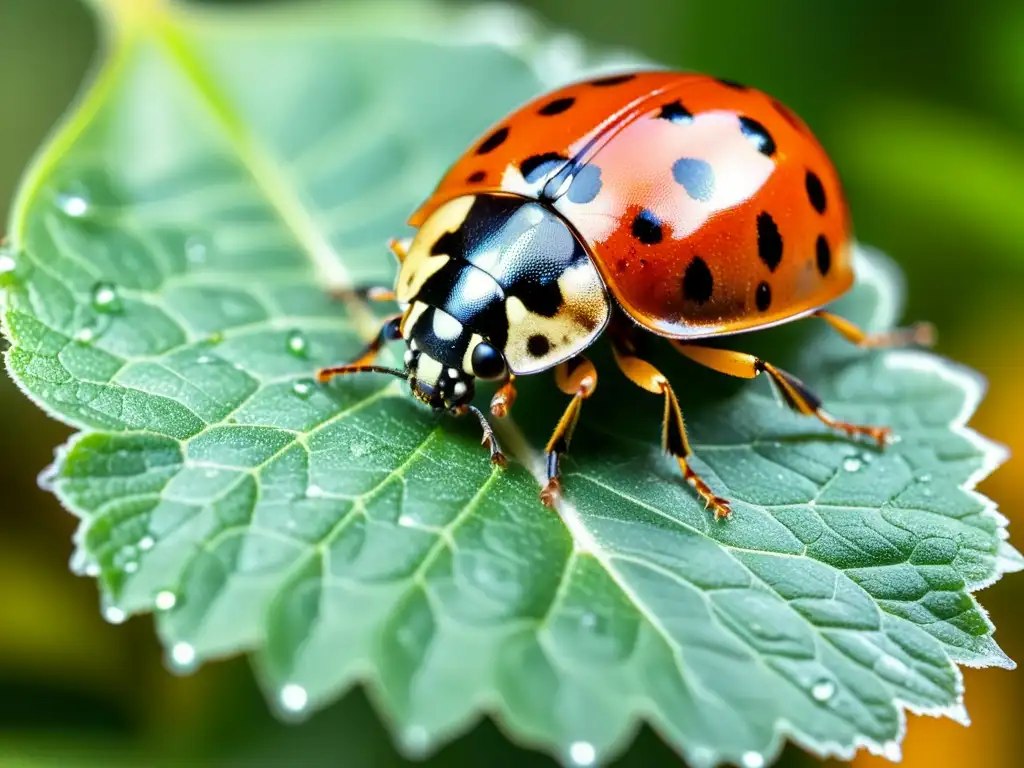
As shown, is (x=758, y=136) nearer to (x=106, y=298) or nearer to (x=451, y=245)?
(x=451, y=245)

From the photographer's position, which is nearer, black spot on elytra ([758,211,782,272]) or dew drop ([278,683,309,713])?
dew drop ([278,683,309,713])

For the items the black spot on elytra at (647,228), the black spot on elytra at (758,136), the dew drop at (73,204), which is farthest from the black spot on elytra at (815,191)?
the dew drop at (73,204)

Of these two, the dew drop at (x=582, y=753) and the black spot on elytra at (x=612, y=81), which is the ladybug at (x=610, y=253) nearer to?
the black spot on elytra at (x=612, y=81)

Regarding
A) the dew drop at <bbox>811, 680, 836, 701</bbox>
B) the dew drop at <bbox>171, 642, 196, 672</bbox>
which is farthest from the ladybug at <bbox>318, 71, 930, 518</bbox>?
the dew drop at <bbox>171, 642, 196, 672</bbox>

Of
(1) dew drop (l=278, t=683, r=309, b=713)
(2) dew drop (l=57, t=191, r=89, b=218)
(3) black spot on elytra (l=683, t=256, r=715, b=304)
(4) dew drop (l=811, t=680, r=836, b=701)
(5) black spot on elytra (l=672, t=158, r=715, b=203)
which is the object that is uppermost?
(5) black spot on elytra (l=672, t=158, r=715, b=203)

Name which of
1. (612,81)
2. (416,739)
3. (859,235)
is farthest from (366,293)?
(859,235)

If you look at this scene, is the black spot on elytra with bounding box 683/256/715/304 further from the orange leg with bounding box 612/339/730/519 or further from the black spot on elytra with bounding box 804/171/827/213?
the black spot on elytra with bounding box 804/171/827/213
